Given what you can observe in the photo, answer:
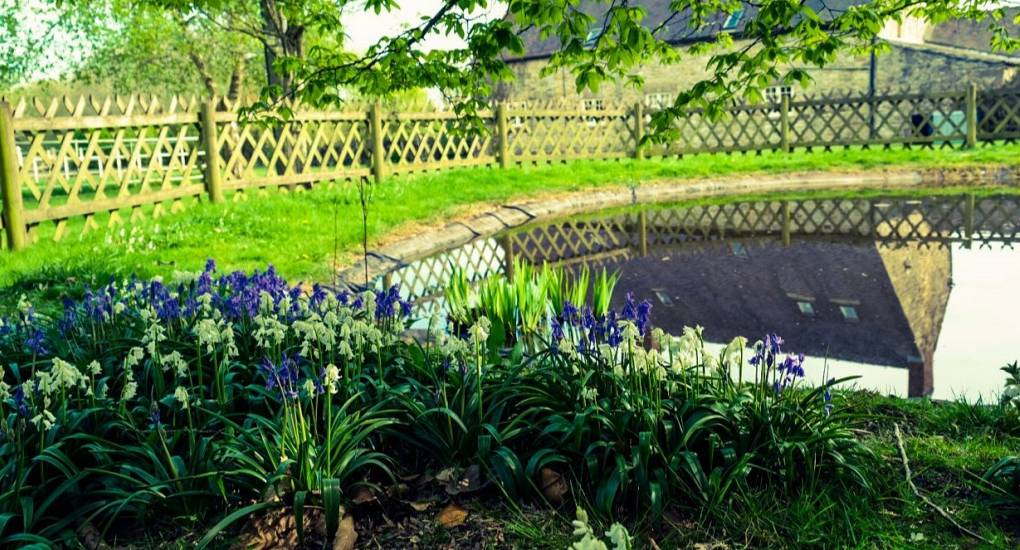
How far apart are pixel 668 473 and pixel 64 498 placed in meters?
2.22

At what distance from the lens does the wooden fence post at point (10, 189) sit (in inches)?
396

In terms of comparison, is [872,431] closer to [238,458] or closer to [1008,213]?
[238,458]

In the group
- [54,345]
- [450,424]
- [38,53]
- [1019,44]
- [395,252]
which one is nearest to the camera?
[450,424]

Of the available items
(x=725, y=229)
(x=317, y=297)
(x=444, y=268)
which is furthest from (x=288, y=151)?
(x=317, y=297)

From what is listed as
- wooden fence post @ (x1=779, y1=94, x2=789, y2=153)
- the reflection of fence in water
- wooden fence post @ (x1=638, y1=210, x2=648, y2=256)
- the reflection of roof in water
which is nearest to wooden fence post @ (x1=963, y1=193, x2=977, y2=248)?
the reflection of fence in water

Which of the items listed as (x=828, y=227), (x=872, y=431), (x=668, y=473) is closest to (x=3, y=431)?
(x=668, y=473)

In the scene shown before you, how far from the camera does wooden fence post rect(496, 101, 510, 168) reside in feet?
65.4

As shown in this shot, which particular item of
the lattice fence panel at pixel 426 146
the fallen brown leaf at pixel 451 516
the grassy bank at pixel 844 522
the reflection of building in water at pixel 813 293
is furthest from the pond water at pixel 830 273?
the lattice fence panel at pixel 426 146

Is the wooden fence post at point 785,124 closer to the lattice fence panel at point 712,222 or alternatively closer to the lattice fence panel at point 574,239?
the lattice fence panel at point 712,222

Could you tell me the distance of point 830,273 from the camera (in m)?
9.24

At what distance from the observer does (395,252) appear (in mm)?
10344

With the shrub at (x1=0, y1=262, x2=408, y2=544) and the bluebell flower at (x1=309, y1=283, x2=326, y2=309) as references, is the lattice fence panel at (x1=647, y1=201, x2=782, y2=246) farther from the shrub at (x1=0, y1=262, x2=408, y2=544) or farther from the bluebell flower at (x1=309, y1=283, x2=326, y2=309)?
the shrub at (x1=0, y1=262, x2=408, y2=544)

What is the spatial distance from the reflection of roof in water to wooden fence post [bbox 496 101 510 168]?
922cm

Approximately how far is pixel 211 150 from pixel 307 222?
125 inches
